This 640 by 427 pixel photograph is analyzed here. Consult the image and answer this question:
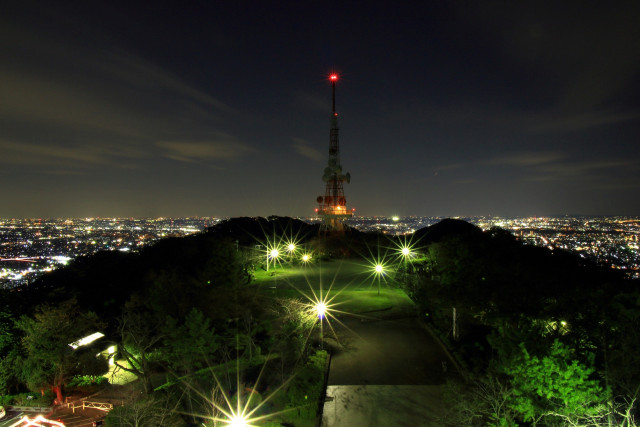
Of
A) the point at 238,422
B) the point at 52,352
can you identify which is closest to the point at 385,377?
the point at 238,422

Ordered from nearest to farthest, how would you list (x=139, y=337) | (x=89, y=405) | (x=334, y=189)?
(x=89, y=405), (x=139, y=337), (x=334, y=189)

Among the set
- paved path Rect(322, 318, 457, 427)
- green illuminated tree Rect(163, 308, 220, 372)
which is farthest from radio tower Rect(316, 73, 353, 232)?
green illuminated tree Rect(163, 308, 220, 372)

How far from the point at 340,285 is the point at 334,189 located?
75.7ft

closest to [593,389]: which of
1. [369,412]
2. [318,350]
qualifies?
[369,412]

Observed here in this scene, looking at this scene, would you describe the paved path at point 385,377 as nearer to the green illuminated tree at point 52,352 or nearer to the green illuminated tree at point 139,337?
the green illuminated tree at point 139,337

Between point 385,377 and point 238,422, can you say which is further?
point 385,377

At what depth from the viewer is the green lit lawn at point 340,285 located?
21.9 m

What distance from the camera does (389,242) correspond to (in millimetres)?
47438

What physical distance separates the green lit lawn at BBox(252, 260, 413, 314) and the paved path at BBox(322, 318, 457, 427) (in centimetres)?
358

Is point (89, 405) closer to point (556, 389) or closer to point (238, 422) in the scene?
point (238, 422)

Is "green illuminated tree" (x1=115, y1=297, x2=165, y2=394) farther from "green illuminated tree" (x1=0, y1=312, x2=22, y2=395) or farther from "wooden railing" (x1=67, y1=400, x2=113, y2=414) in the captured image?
"green illuminated tree" (x1=0, y1=312, x2=22, y2=395)

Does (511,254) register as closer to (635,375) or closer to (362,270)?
(635,375)

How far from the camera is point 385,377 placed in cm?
1305

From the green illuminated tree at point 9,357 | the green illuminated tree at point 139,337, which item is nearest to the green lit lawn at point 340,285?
the green illuminated tree at point 139,337
